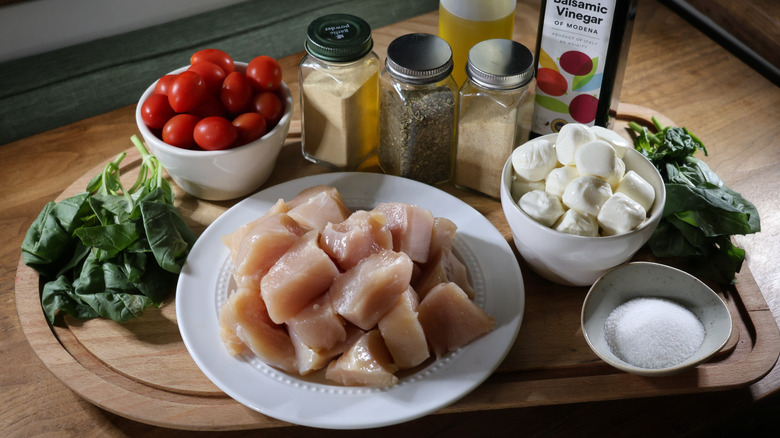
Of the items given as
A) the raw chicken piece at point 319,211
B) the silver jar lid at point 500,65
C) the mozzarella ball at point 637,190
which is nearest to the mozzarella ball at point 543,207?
the mozzarella ball at point 637,190

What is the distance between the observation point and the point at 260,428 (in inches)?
42.3

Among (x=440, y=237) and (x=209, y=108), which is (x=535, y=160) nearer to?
(x=440, y=237)

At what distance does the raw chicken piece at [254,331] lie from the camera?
102cm

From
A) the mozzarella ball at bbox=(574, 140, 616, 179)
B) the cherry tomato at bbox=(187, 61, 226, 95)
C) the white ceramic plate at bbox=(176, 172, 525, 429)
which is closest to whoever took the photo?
the white ceramic plate at bbox=(176, 172, 525, 429)

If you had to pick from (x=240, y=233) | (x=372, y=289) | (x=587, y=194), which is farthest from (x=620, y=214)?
(x=240, y=233)

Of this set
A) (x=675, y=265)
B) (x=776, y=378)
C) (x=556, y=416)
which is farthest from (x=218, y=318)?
(x=776, y=378)

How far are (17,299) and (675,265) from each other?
1156 mm

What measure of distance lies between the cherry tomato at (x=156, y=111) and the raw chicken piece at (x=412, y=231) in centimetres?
47

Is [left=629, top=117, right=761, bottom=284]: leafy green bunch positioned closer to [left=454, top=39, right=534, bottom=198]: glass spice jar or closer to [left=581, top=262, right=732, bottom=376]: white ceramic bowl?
[left=581, top=262, right=732, bottom=376]: white ceramic bowl

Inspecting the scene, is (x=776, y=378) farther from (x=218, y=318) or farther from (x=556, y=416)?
(x=218, y=318)

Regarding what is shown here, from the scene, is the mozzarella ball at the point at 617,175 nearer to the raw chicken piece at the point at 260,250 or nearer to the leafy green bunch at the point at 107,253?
the raw chicken piece at the point at 260,250

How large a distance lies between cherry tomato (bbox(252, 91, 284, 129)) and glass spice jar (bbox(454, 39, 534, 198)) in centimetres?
35

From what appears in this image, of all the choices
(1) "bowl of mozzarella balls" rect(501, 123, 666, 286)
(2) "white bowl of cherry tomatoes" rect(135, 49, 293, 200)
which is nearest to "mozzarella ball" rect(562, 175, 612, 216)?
(1) "bowl of mozzarella balls" rect(501, 123, 666, 286)

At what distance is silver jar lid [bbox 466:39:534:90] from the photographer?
1189mm
